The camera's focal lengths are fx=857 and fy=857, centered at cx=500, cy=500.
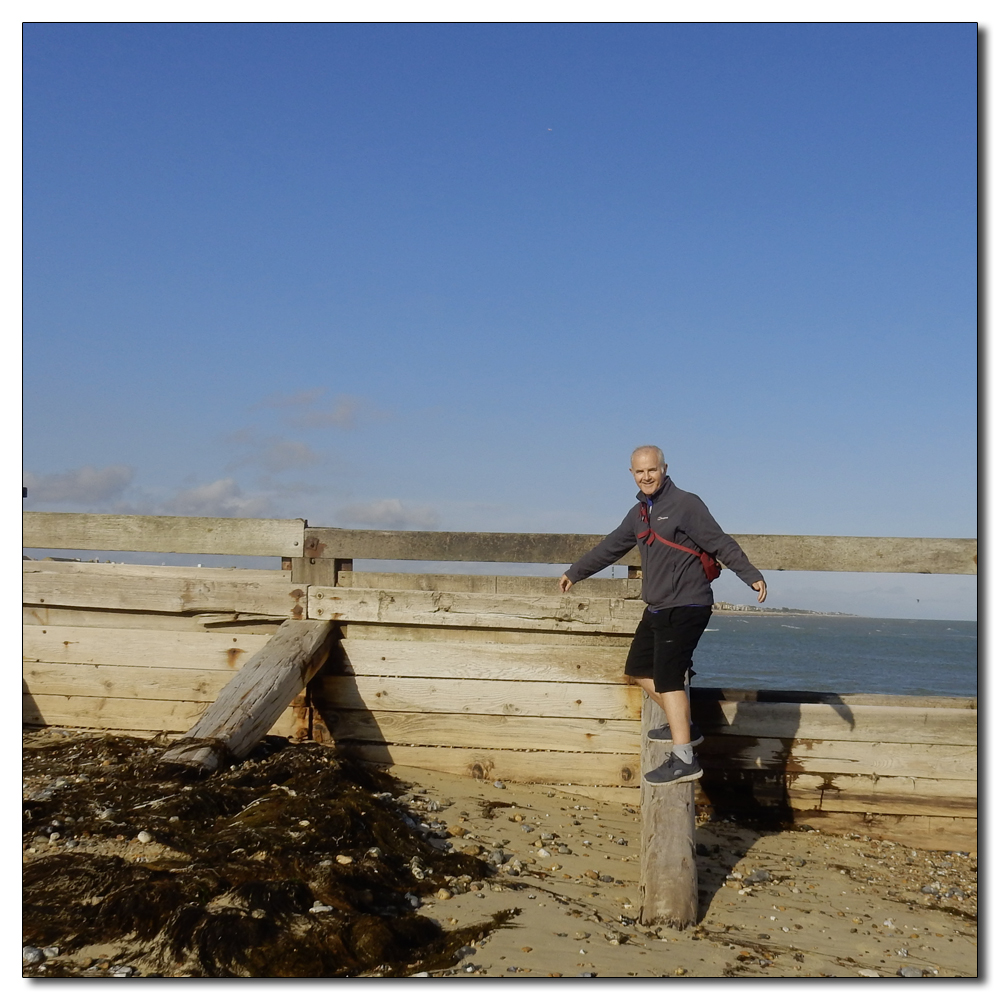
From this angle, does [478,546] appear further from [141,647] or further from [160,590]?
A: [141,647]

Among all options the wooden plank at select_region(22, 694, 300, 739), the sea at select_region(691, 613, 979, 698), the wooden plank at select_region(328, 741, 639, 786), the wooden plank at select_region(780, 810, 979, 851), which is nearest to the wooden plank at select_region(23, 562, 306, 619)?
the wooden plank at select_region(22, 694, 300, 739)

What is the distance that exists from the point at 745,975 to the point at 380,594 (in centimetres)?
403

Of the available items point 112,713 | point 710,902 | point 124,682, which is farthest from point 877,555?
point 112,713

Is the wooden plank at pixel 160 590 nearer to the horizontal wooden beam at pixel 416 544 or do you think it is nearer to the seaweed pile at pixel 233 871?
the horizontal wooden beam at pixel 416 544

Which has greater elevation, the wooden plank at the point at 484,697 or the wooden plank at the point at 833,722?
the wooden plank at the point at 484,697

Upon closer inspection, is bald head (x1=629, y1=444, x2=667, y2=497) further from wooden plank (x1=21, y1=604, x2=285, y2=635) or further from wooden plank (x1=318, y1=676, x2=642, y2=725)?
wooden plank (x1=21, y1=604, x2=285, y2=635)

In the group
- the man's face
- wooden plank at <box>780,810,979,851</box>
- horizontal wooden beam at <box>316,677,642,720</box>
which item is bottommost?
wooden plank at <box>780,810,979,851</box>

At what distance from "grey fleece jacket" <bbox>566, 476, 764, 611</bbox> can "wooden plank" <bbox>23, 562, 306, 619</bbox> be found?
3.07 meters

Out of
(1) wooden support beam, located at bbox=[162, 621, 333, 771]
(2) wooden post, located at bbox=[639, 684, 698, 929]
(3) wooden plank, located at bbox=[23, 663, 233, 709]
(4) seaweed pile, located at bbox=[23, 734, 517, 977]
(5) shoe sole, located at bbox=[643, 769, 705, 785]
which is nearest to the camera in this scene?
(4) seaweed pile, located at bbox=[23, 734, 517, 977]

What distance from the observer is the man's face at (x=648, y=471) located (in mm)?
5785

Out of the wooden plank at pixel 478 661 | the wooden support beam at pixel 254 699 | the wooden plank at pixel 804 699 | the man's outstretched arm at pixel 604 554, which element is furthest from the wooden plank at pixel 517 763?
the man's outstretched arm at pixel 604 554

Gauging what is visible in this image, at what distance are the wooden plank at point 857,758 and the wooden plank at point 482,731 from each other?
1078mm

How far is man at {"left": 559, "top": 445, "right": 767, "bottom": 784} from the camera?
5.57m

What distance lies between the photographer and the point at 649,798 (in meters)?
5.31
